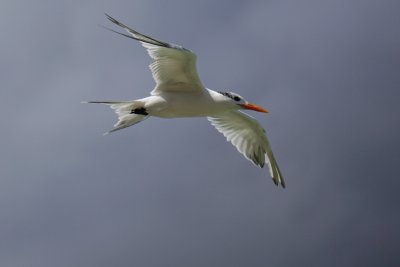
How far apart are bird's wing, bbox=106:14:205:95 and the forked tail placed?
511mm

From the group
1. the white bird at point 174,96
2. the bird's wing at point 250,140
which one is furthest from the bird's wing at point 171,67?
the bird's wing at point 250,140

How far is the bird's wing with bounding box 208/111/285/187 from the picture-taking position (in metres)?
16.6

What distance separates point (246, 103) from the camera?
14844 mm

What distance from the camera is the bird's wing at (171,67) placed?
12.7 m

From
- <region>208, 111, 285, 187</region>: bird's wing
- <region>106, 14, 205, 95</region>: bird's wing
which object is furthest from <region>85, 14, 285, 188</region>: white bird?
<region>208, 111, 285, 187</region>: bird's wing

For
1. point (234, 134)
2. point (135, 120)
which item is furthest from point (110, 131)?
point (234, 134)

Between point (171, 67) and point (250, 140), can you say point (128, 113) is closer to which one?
point (171, 67)

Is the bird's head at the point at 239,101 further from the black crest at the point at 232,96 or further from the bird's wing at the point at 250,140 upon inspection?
the bird's wing at the point at 250,140

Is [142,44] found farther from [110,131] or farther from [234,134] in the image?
[234,134]

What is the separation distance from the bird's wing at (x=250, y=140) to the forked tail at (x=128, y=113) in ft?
10.6

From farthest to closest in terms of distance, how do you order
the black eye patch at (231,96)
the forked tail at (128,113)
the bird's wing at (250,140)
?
1. the bird's wing at (250,140)
2. the black eye patch at (231,96)
3. the forked tail at (128,113)

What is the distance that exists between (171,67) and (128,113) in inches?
46.7

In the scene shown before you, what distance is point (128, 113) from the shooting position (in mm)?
13844

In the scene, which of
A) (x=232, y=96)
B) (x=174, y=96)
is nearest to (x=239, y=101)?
(x=232, y=96)
